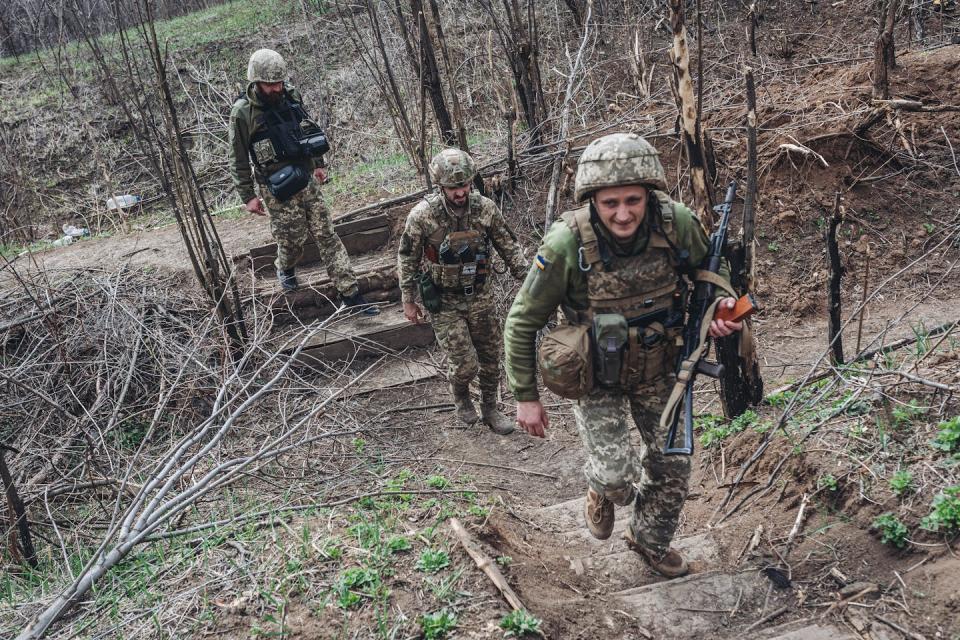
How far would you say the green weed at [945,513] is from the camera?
280 centimetres

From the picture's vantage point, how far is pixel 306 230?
21.3 ft

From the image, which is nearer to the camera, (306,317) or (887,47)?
(887,47)

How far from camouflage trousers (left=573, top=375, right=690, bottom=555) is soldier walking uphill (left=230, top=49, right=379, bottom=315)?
3117 millimetres

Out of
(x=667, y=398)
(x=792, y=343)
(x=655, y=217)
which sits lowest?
(x=792, y=343)

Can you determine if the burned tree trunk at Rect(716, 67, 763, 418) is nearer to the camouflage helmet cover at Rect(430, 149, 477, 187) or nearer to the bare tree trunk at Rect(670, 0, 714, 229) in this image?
the bare tree trunk at Rect(670, 0, 714, 229)

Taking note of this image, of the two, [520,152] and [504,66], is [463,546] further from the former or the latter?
[504,66]

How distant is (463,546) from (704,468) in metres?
2.03

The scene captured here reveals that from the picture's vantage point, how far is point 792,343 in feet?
19.7

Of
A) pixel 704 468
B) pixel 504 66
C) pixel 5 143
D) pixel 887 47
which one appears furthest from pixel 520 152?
pixel 5 143

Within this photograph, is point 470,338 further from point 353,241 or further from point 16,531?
point 16,531

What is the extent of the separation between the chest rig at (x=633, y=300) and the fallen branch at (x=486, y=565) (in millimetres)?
949

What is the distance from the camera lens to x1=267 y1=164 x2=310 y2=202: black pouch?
610cm

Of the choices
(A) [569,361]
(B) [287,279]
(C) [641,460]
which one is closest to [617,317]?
(A) [569,361]

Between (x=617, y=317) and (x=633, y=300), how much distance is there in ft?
0.46
